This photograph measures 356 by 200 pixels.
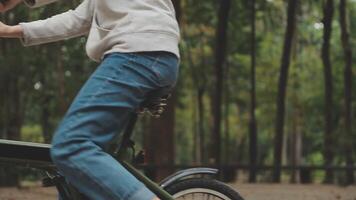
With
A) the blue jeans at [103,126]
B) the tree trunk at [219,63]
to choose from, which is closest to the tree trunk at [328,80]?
the tree trunk at [219,63]

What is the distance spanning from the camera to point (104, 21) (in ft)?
9.27

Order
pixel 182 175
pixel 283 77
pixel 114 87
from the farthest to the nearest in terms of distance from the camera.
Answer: pixel 283 77, pixel 182 175, pixel 114 87

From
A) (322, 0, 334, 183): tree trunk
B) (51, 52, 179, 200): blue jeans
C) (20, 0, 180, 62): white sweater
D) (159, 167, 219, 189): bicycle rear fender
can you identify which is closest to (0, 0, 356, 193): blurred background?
(322, 0, 334, 183): tree trunk

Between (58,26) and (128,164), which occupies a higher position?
(58,26)

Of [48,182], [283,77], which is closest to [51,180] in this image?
[48,182]

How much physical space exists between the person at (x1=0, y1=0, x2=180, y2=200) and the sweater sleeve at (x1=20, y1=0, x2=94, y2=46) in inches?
8.7

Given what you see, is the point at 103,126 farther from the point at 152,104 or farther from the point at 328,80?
the point at 328,80

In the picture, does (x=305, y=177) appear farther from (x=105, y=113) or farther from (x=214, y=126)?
(x=105, y=113)

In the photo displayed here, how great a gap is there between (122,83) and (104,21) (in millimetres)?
351

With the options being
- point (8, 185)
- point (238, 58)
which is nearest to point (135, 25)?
point (8, 185)

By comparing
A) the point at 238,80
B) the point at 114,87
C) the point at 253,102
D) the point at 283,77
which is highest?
the point at 114,87

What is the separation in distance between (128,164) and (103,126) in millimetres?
310

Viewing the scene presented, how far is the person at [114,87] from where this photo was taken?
260cm

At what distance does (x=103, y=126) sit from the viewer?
104 inches
